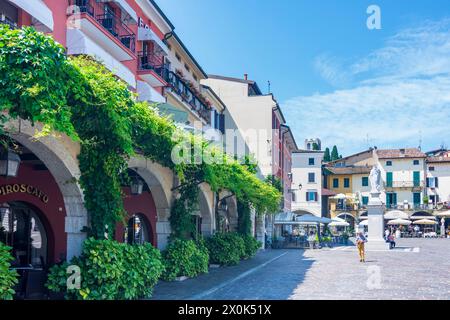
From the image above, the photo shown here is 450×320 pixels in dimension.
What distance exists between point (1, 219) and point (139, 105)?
459cm

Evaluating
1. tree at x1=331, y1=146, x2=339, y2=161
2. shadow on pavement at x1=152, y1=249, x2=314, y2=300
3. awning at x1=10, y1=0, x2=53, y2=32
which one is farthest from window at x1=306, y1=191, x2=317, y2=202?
awning at x1=10, y1=0, x2=53, y2=32

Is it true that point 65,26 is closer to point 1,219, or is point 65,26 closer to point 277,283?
point 1,219

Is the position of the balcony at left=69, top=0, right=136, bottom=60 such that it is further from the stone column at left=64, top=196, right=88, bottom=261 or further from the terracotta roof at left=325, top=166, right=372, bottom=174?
the terracotta roof at left=325, top=166, right=372, bottom=174

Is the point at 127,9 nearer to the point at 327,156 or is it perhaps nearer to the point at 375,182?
the point at 375,182

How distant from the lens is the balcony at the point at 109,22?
60.8 feet

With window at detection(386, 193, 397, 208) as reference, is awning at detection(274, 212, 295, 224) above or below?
below

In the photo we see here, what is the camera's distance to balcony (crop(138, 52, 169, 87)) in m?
24.2

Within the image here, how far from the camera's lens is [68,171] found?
1055 cm

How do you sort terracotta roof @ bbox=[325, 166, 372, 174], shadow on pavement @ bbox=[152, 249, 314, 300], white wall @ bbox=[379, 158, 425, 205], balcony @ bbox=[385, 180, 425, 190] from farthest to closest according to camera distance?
terracotta roof @ bbox=[325, 166, 372, 174]
white wall @ bbox=[379, 158, 425, 205]
balcony @ bbox=[385, 180, 425, 190]
shadow on pavement @ bbox=[152, 249, 314, 300]

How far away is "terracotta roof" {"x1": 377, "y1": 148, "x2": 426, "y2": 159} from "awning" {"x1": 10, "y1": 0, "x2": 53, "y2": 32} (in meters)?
67.6

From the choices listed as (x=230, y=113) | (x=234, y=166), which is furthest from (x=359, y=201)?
(x=234, y=166)

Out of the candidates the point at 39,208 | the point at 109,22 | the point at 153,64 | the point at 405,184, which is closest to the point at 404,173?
the point at 405,184

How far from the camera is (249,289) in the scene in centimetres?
1409

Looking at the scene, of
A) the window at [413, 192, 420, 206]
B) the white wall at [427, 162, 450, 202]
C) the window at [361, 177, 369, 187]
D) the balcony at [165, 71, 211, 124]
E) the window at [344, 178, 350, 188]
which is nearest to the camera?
the balcony at [165, 71, 211, 124]
